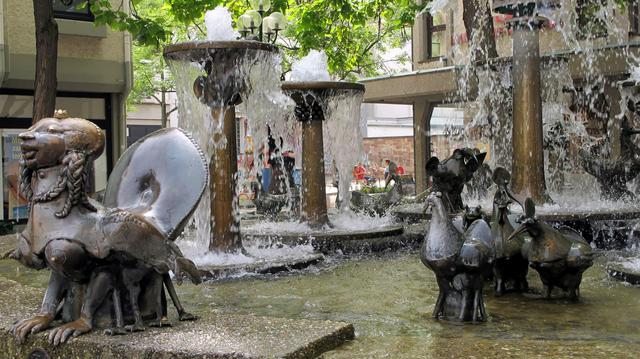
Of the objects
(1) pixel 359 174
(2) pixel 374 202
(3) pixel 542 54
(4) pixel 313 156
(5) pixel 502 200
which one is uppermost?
(3) pixel 542 54

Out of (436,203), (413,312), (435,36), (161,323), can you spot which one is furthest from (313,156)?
(435,36)

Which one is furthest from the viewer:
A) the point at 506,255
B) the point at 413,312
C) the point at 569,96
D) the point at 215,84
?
the point at 569,96

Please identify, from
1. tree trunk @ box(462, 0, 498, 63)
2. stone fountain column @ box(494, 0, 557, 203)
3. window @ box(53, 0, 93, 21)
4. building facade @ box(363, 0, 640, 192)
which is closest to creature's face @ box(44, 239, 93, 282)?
stone fountain column @ box(494, 0, 557, 203)

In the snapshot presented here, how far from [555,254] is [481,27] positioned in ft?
32.0

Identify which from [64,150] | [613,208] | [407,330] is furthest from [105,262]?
[613,208]

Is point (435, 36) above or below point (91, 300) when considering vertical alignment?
above

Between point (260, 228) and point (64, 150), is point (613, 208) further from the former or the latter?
point (64, 150)

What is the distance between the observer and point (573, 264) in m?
5.84

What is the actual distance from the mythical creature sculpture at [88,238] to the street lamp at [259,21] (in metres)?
13.0

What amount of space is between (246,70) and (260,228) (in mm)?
3027

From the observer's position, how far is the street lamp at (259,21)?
56.6 feet

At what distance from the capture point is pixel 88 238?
4.12 m

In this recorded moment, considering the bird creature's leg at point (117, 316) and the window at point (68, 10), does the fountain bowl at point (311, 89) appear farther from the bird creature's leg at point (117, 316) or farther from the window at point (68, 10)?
the window at point (68, 10)

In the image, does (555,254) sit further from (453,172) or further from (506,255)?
(453,172)
